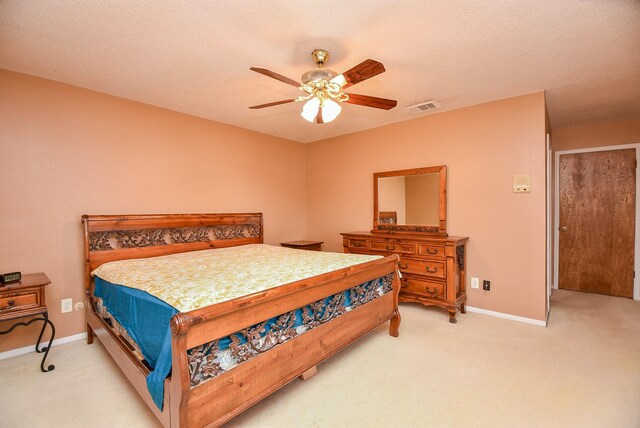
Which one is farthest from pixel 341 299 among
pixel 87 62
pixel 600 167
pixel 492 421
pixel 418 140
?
pixel 600 167

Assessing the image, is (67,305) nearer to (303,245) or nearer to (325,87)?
(303,245)

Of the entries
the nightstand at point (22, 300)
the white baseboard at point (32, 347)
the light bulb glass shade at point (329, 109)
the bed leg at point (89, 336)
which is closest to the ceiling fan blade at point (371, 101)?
the light bulb glass shade at point (329, 109)

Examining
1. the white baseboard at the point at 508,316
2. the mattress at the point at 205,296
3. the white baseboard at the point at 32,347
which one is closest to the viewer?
the mattress at the point at 205,296

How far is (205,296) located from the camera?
5.23 ft

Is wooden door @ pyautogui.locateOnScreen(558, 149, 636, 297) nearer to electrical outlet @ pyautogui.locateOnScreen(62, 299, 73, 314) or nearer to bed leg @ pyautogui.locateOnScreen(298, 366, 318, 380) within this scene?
bed leg @ pyautogui.locateOnScreen(298, 366, 318, 380)

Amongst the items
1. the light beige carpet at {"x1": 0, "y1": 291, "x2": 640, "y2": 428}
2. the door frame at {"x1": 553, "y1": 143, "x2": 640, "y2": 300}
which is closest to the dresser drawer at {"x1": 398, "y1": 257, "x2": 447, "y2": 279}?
the light beige carpet at {"x1": 0, "y1": 291, "x2": 640, "y2": 428}

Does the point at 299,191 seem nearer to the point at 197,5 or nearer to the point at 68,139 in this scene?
the point at 68,139

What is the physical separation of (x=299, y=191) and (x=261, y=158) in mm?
983

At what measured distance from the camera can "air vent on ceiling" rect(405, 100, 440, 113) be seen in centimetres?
337

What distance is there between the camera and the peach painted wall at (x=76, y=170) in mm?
2561

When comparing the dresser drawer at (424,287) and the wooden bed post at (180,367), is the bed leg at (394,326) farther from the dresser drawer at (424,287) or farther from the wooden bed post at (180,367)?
the wooden bed post at (180,367)

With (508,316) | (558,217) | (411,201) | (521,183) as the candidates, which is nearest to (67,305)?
(411,201)

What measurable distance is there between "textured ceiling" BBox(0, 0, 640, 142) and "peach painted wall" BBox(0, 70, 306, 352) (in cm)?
25

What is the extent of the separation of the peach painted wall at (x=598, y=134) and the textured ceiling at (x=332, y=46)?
108cm
